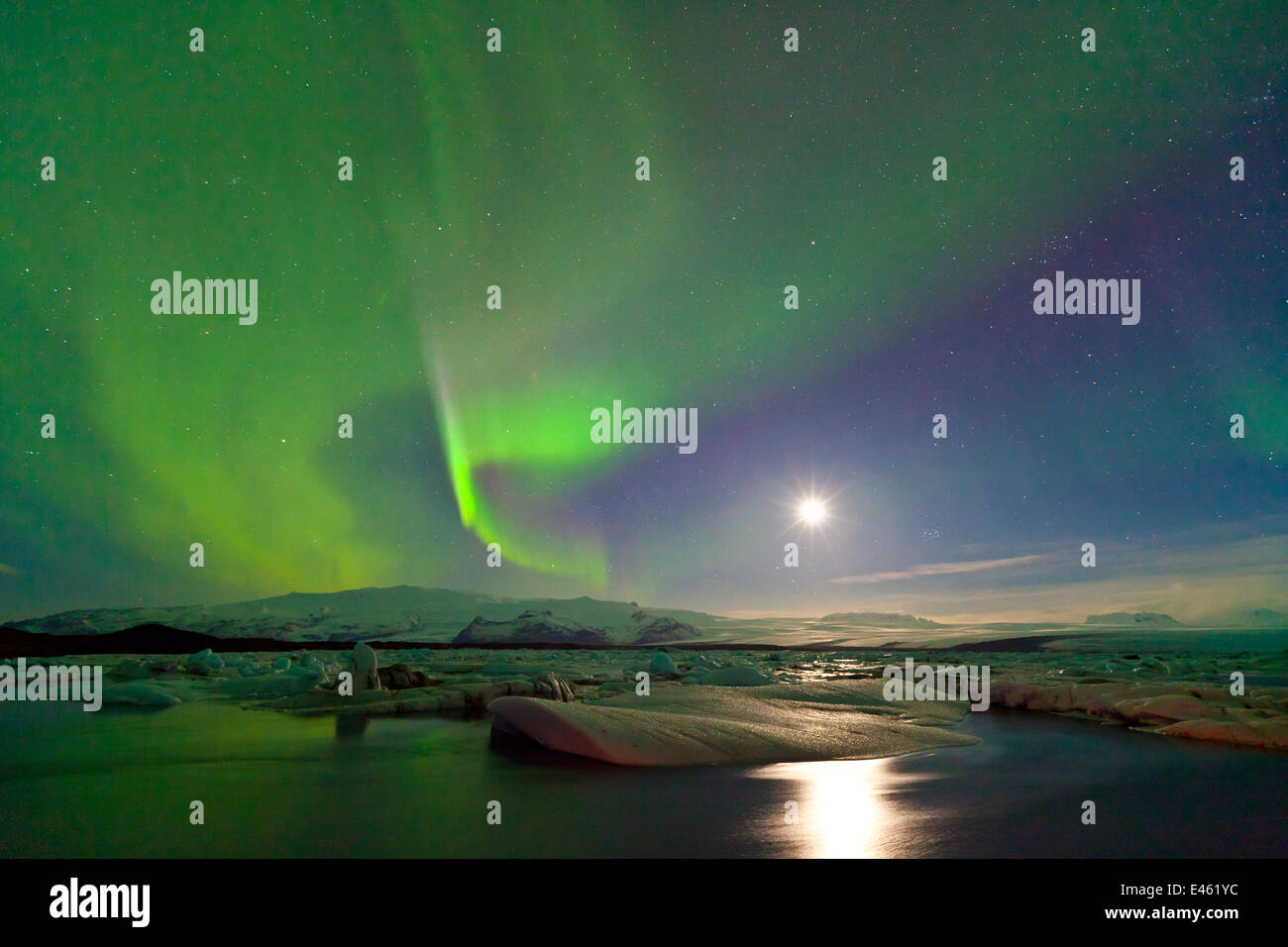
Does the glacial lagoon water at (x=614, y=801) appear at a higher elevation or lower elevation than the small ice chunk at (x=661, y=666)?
higher

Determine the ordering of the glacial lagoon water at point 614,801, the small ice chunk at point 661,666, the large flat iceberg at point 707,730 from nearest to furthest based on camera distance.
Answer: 1. the glacial lagoon water at point 614,801
2. the large flat iceberg at point 707,730
3. the small ice chunk at point 661,666

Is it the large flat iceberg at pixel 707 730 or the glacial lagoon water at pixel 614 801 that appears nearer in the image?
the glacial lagoon water at pixel 614 801

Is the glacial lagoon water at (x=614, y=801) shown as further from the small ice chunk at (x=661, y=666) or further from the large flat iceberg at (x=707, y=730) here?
the small ice chunk at (x=661, y=666)

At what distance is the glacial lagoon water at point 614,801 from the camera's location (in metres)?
7.44

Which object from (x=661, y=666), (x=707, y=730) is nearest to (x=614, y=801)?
(x=707, y=730)

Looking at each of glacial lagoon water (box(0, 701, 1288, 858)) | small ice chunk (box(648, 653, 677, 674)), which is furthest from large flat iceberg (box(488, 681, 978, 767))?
small ice chunk (box(648, 653, 677, 674))

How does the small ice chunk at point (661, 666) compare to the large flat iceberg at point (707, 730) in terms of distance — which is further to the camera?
the small ice chunk at point (661, 666)

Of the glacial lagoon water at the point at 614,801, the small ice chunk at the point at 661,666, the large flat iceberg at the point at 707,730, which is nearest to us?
the glacial lagoon water at the point at 614,801

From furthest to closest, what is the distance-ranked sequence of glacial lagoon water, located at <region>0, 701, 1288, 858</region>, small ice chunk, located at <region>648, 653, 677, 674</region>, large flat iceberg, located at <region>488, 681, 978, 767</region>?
small ice chunk, located at <region>648, 653, 677, 674</region> < large flat iceberg, located at <region>488, 681, 978, 767</region> < glacial lagoon water, located at <region>0, 701, 1288, 858</region>

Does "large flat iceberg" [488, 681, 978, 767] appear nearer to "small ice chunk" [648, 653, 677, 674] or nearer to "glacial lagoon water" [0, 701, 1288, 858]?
"glacial lagoon water" [0, 701, 1288, 858]

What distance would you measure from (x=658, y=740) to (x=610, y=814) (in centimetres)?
365

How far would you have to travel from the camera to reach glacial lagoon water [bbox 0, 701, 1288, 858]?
744cm

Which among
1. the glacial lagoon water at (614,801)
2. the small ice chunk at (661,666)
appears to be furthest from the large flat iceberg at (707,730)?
the small ice chunk at (661,666)

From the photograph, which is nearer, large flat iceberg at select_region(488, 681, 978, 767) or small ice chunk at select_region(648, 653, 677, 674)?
large flat iceberg at select_region(488, 681, 978, 767)
